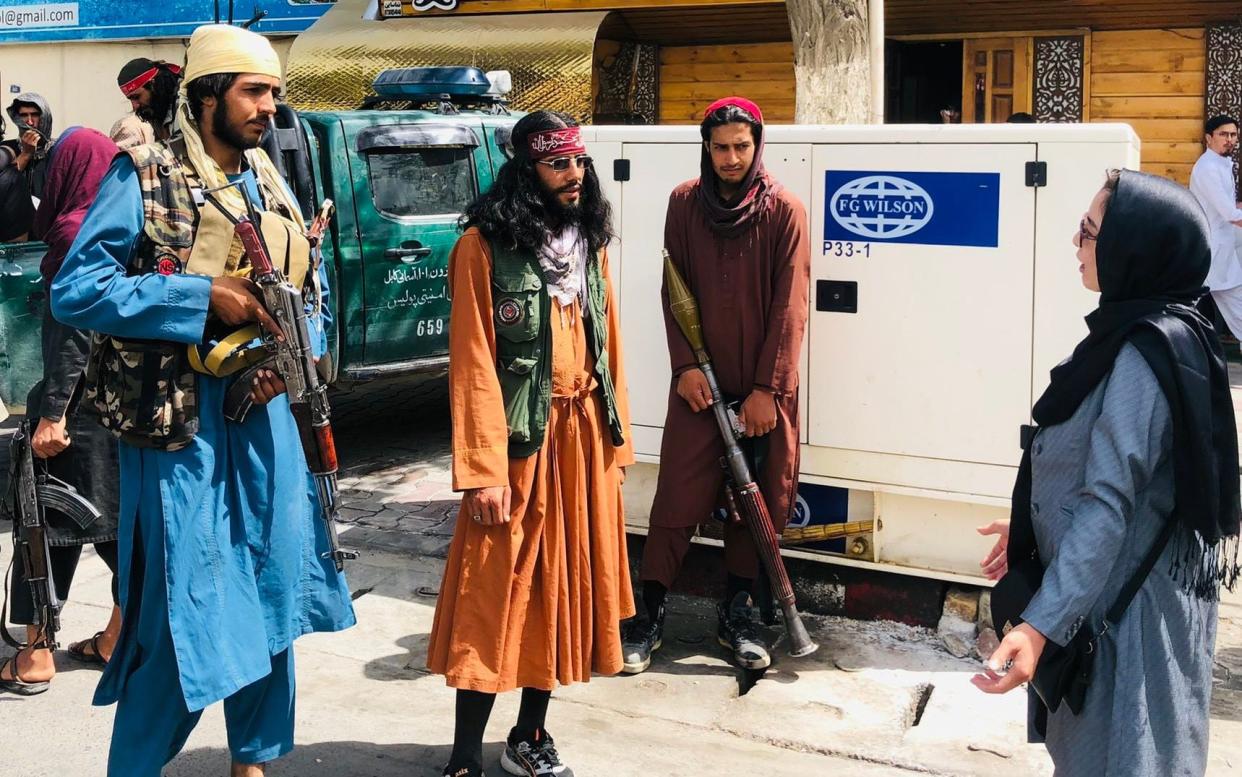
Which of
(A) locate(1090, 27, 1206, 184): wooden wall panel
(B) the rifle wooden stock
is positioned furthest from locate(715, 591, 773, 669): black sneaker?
(A) locate(1090, 27, 1206, 184): wooden wall panel

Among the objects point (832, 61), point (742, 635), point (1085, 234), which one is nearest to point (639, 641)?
point (742, 635)

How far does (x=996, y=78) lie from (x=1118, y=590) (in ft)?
34.0

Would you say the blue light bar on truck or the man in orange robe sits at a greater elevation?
the blue light bar on truck

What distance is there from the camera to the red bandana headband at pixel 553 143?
151 inches

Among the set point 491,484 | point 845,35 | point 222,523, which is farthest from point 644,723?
point 845,35

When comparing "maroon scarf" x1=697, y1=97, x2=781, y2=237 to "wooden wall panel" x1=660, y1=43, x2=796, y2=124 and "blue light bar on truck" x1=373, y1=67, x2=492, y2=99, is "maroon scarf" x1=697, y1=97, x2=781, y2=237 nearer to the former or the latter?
"blue light bar on truck" x1=373, y1=67, x2=492, y2=99

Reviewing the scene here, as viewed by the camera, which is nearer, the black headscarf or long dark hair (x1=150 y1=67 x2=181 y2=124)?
the black headscarf

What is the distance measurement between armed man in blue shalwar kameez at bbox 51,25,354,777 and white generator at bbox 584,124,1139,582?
86.4 inches

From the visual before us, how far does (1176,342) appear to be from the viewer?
8.62 feet

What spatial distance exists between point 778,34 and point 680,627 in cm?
893

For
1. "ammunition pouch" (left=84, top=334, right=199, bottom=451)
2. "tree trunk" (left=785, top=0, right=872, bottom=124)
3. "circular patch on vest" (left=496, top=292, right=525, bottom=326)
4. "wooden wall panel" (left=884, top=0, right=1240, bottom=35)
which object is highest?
"wooden wall panel" (left=884, top=0, right=1240, bottom=35)

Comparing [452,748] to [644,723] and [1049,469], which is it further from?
Result: [1049,469]

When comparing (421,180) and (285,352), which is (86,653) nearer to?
(285,352)

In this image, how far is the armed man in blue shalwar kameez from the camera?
3260 millimetres
